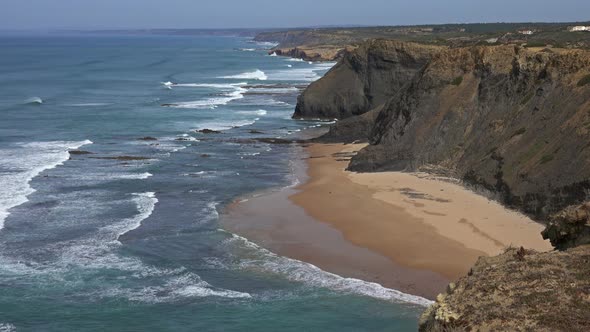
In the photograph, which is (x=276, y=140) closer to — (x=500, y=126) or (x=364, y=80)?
(x=364, y=80)

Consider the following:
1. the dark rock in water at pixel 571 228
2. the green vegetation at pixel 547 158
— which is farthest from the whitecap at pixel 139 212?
the dark rock in water at pixel 571 228

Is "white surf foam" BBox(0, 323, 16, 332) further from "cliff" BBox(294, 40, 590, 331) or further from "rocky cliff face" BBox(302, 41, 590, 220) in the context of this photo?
"rocky cliff face" BBox(302, 41, 590, 220)

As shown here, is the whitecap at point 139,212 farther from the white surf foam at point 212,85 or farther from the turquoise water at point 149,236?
the white surf foam at point 212,85

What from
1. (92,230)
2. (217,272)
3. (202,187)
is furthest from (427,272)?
(202,187)

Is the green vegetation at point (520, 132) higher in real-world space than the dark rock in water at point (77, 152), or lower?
higher

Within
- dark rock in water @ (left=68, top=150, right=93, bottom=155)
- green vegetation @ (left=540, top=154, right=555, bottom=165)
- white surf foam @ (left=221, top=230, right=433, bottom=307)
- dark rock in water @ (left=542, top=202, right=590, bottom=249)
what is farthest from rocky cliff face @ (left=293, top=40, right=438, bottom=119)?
dark rock in water @ (left=542, top=202, right=590, bottom=249)

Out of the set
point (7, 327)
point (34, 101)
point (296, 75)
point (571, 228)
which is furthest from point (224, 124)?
point (296, 75)
